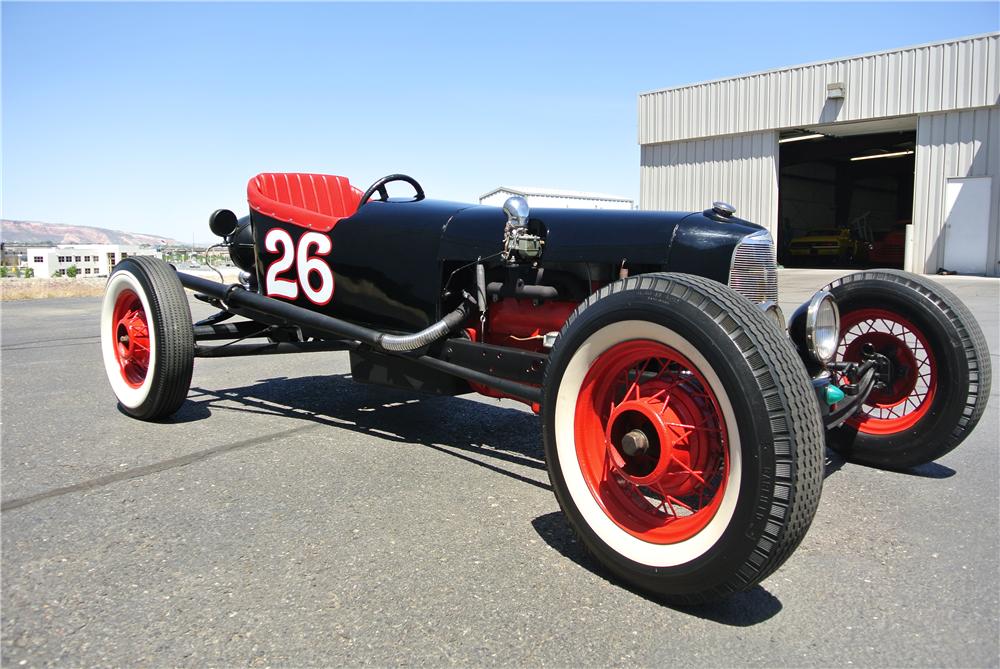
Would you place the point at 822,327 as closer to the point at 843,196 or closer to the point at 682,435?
the point at 682,435

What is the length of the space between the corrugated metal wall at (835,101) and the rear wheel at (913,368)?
1850 cm

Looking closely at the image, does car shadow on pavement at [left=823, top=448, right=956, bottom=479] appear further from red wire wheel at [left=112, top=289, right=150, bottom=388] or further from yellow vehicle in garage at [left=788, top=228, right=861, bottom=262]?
yellow vehicle in garage at [left=788, top=228, right=861, bottom=262]

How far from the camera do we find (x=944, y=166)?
19.3 m

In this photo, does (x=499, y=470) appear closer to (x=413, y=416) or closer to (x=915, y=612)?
(x=413, y=416)

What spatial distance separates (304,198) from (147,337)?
139 centimetres

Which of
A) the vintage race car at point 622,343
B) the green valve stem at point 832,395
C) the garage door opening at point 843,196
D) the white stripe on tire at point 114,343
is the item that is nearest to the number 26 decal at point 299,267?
the vintage race car at point 622,343

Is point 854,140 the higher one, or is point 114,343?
point 854,140

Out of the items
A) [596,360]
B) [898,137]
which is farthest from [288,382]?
[898,137]

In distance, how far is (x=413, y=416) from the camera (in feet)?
15.5

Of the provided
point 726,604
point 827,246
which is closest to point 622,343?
point 726,604

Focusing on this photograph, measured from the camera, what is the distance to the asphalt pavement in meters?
2.01

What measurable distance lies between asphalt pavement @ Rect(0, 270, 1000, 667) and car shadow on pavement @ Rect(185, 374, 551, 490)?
4cm

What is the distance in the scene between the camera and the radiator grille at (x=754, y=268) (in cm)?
307

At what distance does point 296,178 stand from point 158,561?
314cm
